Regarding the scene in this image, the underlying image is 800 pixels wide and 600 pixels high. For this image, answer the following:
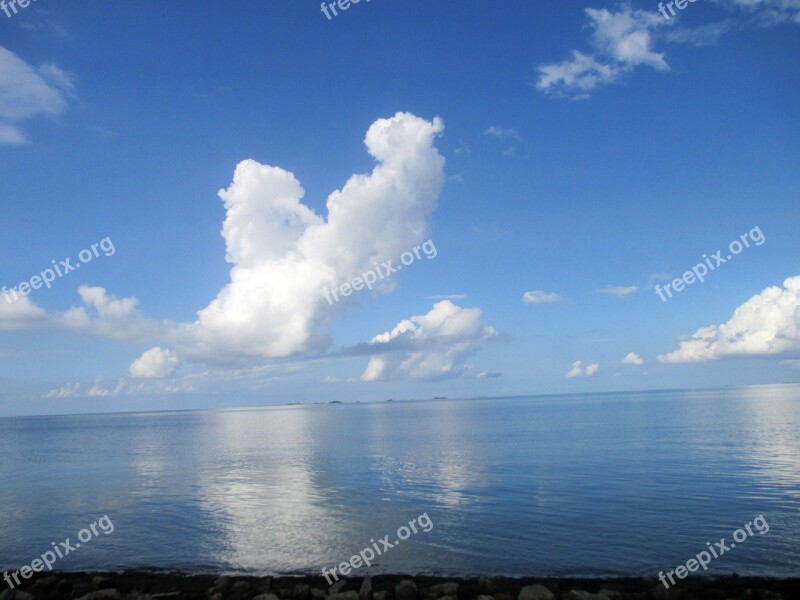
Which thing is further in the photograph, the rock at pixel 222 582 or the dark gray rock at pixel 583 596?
the rock at pixel 222 582

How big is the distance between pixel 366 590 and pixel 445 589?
9.14 ft

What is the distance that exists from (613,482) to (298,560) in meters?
25.7

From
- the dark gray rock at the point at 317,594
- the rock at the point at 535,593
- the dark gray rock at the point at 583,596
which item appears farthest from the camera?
the dark gray rock at the point at 317,594

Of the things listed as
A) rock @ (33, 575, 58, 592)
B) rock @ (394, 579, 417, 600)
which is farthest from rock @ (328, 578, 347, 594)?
rock @ (33, 575, 58, 592)

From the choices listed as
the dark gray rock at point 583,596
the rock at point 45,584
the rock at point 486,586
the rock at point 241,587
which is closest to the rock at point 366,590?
the rock at point 486,586

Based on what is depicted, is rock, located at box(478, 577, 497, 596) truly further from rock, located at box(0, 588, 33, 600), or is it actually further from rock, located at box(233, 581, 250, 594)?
rock, located at box(0, 588, 33, 600)

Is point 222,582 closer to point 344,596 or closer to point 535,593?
point 344,596

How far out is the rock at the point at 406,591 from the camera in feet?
63.2

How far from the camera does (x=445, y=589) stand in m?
19.4

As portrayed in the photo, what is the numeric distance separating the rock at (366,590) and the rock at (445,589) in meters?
2.22

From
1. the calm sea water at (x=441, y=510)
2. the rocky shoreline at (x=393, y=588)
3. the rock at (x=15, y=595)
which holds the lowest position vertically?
the calm sea water at (x=441, y=510)

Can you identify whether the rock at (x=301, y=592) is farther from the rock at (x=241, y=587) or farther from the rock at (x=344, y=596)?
the rock at (x=241, y=587)

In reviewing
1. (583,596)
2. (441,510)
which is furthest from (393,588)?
(441,510)

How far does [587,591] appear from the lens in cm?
1927
